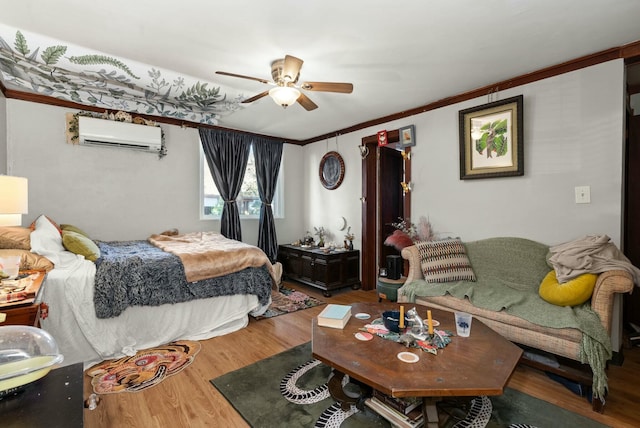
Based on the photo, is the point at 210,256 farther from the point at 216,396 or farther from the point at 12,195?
the point at 12,195

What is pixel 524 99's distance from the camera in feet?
9.24

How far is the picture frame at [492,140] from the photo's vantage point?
2805 millimetres

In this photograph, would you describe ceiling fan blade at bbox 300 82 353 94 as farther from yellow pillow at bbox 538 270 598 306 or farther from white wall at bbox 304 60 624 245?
yellow pillow at bbox 538 270 598 306

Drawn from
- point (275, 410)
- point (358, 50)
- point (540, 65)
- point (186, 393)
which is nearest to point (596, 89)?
point (540, 65)

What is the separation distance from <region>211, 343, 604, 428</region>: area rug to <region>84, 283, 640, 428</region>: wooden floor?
0.28 feet

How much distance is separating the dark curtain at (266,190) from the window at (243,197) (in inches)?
5.0

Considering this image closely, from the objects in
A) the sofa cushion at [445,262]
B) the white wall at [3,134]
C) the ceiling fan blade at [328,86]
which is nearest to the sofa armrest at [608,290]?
the sofa cushion at [445,262]

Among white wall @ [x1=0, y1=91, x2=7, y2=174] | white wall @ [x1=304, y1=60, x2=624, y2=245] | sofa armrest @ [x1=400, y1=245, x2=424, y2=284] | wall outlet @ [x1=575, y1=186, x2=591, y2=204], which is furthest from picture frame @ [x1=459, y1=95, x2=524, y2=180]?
white wall @ [x1=0, y1=91, x2=7, y2=174]

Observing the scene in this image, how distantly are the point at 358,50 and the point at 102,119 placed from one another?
9.85 ft

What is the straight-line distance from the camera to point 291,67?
7.02 feet

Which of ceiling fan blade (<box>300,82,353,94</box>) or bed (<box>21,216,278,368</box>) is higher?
ceiling fan blade (<box>300,82,353,94</box>)

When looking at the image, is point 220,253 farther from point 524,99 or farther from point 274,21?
point 524,99

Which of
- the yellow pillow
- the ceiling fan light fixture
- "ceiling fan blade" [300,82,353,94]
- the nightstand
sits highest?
"ceiling fan blade" [300,82,353,94]

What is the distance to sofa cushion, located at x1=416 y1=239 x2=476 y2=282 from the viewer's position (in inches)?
111
